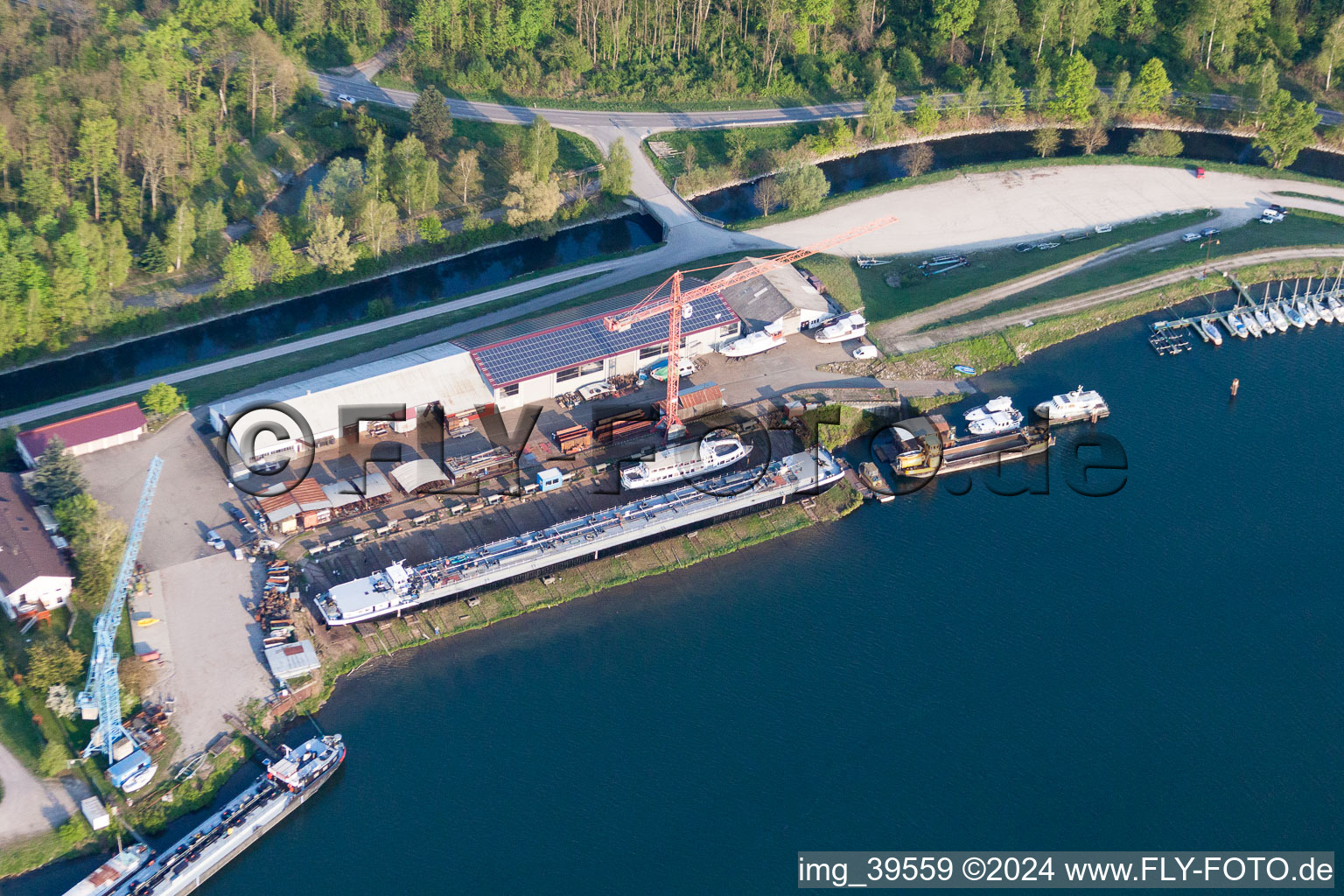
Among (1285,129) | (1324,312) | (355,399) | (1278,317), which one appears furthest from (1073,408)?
(355,399)

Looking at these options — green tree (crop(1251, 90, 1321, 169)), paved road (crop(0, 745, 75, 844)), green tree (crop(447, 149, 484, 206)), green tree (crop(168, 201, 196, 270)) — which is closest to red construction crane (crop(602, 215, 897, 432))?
green tree (crop(447, 149, 484, 206))

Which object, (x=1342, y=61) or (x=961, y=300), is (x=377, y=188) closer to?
(x=961, y=300)

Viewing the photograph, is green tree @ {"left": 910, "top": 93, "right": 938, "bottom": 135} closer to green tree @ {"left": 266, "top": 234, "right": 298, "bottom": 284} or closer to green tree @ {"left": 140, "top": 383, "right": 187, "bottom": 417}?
green tree @ {"left": 266, "top": 234, "right": 298, "bottom": 284}

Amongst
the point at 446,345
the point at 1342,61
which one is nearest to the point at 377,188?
the point at 446,345

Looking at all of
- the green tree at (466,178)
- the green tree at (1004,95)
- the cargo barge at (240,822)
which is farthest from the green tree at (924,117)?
the cargo barge at (240,822)

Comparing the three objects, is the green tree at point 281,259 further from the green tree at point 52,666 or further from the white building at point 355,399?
the green tree at point 52,666
